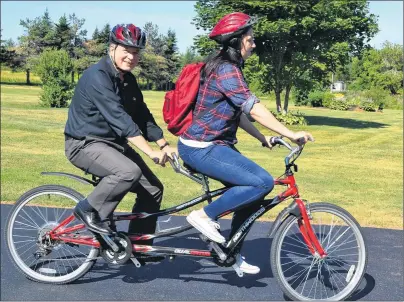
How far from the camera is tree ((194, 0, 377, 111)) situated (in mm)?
25156

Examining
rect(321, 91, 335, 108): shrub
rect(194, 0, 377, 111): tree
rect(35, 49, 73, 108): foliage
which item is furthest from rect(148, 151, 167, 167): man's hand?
rect(321, 91, 335, 108): shrub

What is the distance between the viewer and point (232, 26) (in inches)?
144

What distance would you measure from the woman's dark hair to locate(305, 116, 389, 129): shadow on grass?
21103 millimetres

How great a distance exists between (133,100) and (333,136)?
18.5m

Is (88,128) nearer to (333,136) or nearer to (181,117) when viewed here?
(181,117)

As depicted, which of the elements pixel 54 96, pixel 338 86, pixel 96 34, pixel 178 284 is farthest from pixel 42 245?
pixel 338 86

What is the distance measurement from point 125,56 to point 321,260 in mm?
2175

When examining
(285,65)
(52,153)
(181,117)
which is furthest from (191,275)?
(285,65)

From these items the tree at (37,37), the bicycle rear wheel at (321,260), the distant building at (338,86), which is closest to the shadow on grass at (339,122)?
the distant building at (338,86)

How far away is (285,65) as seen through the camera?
29.7 meters

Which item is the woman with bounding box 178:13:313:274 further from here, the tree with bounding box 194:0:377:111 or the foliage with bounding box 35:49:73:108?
the tree with bounding box 194:0:377:111

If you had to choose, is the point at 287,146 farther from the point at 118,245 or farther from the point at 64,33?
the point at 64,33

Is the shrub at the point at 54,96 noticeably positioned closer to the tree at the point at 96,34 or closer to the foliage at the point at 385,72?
the foliage at the point at 385,72

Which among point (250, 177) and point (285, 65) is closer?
point (250, 177)
